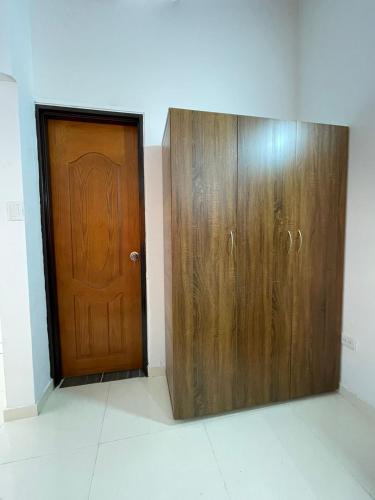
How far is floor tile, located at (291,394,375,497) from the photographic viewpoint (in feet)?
4.02

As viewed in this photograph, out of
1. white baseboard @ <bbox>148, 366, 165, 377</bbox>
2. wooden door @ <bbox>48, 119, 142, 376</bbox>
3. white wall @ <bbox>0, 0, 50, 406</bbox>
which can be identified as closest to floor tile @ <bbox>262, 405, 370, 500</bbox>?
white baseboard @ <bbox>148, 366, 165, 377</bbox>

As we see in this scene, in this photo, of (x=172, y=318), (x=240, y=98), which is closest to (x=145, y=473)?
(x=172, y=318)

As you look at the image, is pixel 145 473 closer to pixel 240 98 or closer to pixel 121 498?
pixel 121 498

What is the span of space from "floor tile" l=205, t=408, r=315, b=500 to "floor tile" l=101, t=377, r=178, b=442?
33cm

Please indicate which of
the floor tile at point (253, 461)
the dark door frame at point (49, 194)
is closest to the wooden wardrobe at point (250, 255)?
the floor tile at point (253, 461)

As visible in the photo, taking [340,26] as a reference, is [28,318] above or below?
below

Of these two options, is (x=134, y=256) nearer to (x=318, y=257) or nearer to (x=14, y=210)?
(x=14, y=210)

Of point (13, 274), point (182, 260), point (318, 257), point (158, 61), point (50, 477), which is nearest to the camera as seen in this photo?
point (50, 477)

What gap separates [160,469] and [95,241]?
1575mm

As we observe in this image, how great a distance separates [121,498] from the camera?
3.53 feet

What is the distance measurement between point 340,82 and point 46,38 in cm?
216

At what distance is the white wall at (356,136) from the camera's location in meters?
1.52

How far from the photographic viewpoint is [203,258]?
1.43 meters

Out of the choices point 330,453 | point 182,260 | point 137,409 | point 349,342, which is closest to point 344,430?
point 330,453
